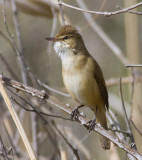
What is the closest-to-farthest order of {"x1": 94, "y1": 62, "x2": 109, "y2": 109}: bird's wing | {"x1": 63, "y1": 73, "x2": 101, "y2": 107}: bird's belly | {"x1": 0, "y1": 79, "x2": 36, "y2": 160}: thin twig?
{"x1": 0, "y1": 79, "x2": 36, "y2": 160}: thin twig
{"x1": 63, "y1": 73, "x2": 101, "y2": 107}: bird's belly
{"x1": 94, "y1": 62, "x2": 109, "y2": 109}: bird's wing

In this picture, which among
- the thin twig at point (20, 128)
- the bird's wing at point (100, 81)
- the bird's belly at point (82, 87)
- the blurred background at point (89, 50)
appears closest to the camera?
the thin twig at point (20, 128)

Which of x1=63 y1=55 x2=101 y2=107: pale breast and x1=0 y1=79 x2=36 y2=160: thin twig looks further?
x1=63 y1=55 x2=101 y2=107: pale breast

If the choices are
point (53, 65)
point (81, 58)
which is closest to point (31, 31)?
point (53, 65)

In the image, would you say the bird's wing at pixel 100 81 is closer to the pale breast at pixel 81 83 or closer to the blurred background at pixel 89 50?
the pale breast at pixel 81 83

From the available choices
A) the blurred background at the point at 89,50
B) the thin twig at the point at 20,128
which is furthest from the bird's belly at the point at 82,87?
the thin twig at the point at 20,128

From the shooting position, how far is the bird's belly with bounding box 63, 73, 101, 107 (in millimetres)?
3189

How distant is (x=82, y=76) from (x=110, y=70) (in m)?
2.18

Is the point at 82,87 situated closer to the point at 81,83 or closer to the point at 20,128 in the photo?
the point at 81,83

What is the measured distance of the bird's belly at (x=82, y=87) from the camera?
3.19 metres

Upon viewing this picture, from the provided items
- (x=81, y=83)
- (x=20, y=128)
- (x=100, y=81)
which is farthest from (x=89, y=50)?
(x=20, y=128)

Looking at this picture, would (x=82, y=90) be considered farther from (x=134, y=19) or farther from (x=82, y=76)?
(x=134, y=19)

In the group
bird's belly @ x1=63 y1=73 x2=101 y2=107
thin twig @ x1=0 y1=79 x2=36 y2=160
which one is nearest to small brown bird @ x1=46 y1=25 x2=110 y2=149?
bird's belly @ x1=63 y1=73 x2=101 y2=107

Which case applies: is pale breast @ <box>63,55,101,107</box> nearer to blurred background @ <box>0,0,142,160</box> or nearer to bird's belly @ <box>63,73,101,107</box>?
bird's belly @ <box>63,73,101,107</box>

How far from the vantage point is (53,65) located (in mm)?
5102
